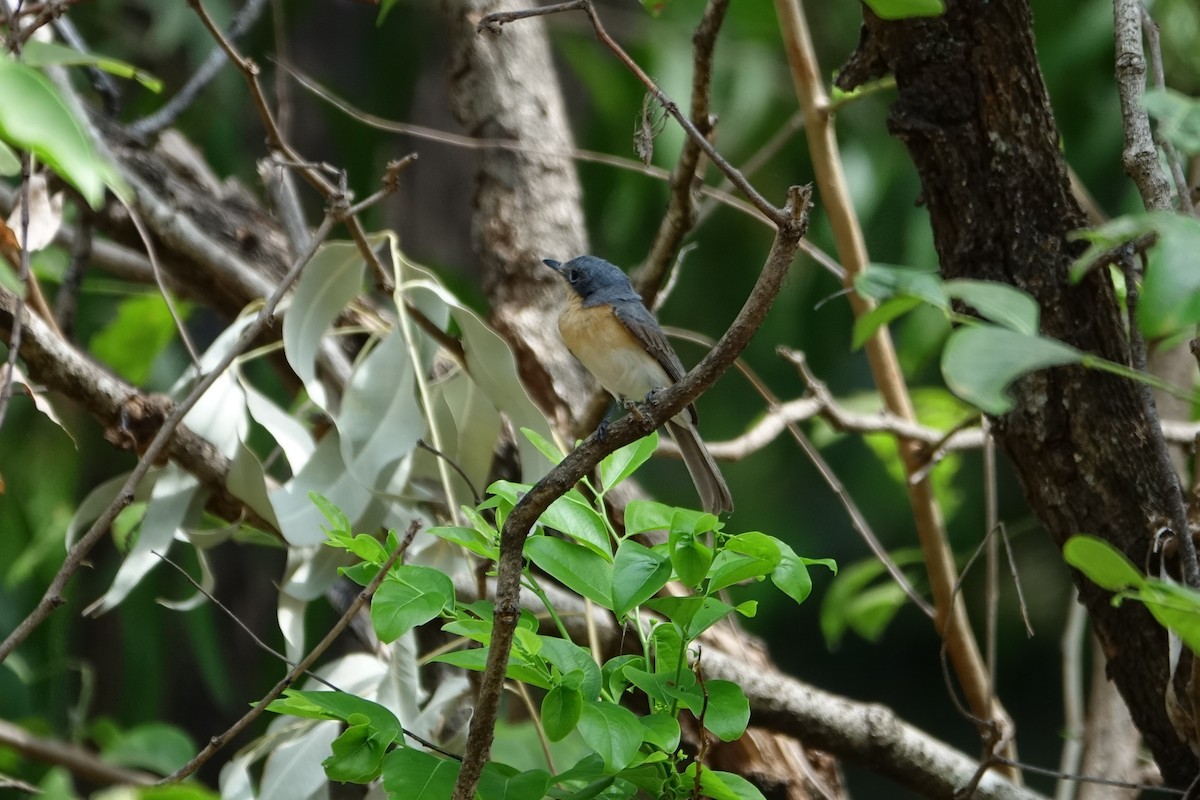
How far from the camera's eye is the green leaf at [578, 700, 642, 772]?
0.97 metres

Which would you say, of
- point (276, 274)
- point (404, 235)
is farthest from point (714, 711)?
point (404, 235)

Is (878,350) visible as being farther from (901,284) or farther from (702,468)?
(901,284)

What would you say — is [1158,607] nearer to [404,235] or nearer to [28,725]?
[28,725]

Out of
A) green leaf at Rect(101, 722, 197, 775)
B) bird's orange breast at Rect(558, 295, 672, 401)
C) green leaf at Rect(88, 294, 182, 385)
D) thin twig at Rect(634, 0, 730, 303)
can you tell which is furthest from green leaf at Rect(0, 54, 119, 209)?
green leaf at Rect(88, 294, 182, 385)

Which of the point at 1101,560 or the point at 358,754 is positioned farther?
the point at 358,754

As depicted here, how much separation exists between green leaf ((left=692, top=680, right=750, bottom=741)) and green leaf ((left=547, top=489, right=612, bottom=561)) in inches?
6.7

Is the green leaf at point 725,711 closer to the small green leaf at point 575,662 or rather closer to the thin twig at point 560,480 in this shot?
the small green leaf at point 575,662

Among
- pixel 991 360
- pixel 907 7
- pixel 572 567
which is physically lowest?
pixel 572 567

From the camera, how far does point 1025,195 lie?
5.21ft

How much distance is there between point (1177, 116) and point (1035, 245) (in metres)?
0.43

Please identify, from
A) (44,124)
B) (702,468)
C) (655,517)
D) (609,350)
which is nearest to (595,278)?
(609,350)

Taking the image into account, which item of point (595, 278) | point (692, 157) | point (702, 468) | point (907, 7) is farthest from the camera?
point (595, 278)

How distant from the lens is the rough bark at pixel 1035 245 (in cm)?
157

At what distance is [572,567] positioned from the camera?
110 centimetres
